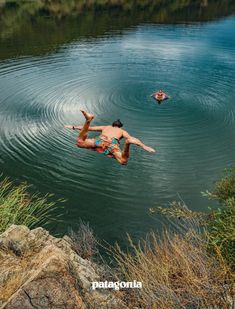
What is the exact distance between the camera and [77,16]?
66.3 m

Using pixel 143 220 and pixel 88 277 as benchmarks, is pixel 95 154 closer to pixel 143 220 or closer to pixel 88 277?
pixel 143 220

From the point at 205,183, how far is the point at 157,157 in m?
3.97

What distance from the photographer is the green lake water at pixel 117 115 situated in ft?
57.9

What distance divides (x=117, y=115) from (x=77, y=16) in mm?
50158

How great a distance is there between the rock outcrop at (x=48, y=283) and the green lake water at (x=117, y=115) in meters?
5.50

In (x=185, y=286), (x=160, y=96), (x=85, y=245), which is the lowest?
(x=85, y=245)

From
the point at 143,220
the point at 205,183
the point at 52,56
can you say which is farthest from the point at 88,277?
the point at 52,56

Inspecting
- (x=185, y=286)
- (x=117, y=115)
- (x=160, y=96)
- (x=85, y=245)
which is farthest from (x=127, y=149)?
(x=160, y=96)

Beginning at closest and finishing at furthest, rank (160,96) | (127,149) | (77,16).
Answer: (127,149) < (160,96) < (77,16)

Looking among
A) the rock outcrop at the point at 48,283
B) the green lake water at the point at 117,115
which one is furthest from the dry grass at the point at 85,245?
the rock outcrop at the point at 48,283

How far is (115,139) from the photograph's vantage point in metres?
17.4

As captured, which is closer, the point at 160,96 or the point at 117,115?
the point at 117,115

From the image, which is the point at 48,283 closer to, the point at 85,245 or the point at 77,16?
the point at 85,245

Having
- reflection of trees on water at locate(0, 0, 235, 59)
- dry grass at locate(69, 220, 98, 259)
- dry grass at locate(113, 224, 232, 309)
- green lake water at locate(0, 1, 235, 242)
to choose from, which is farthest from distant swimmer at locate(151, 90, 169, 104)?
reflection of trees on water at locate(0, 0, 235, 59)
